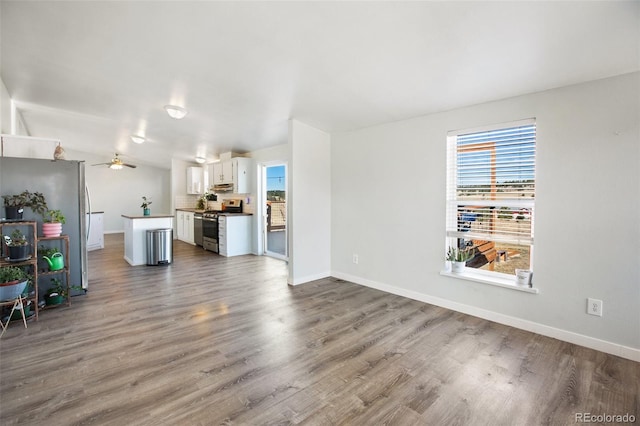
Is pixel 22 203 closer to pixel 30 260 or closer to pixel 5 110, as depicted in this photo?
pixel 30 260

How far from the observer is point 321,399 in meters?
1.89

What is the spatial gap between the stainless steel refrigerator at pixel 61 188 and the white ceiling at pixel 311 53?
0.98 meters

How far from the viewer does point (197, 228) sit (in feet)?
25.5

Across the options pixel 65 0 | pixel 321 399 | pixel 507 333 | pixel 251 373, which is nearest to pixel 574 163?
pixel 507 333

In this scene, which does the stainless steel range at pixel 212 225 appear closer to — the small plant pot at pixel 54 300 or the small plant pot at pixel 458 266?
the small plant pot at pixel 54 300

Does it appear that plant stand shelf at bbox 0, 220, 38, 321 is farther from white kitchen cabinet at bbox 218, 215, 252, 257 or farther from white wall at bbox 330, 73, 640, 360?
white wall at bbox 330, 73, 640, 360

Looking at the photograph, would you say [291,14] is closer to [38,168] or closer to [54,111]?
[38,168]

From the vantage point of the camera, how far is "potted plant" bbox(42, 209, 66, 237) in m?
3.42

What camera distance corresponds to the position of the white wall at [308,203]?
430 centimetres

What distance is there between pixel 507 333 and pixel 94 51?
466 centimetres

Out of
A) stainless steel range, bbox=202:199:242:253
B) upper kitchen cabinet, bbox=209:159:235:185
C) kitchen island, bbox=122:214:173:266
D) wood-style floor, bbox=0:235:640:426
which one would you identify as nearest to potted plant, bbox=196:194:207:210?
upper kitchen cabinet, bbox=209:159:235:185

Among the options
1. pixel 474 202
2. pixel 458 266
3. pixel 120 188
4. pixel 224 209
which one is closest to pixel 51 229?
pixel 224 209

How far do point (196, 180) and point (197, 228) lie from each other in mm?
1736

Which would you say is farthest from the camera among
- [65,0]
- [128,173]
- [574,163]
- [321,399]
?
[128,173]
